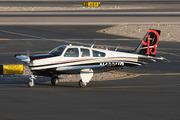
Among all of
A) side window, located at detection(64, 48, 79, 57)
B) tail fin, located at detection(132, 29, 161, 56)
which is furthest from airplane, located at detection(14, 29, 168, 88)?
tail fin, located at detection(132, 29, 161, 56)

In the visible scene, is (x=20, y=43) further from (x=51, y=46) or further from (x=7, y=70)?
(x=7, y=70)

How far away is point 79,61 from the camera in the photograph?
1977 cm

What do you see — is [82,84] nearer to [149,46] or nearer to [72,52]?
[72,52]

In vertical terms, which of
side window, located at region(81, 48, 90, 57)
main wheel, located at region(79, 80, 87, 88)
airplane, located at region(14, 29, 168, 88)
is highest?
side window, located at region(81, 48, 90, 57)

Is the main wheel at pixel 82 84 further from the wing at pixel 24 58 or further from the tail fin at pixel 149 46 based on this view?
the tail fin at pixel 149 46

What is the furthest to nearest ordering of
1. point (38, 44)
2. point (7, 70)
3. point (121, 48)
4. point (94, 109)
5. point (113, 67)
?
point (38, 44)
point (121, 48)
point (7, 70)
point (113, 67)
point (94, 109)

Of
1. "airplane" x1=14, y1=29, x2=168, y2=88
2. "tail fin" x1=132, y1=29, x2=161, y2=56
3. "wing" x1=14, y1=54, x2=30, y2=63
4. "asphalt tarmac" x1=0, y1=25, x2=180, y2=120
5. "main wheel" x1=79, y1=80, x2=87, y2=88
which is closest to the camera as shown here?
"asphalt tarmac" x1=0, y1=25, x2=180, y2=120

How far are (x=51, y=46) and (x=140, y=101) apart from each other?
24.4 meters

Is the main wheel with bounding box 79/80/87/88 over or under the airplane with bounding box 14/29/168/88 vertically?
under

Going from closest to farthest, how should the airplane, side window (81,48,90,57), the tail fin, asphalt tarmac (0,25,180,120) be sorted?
asphalt tarmac (0,25,180,120) < the airplane < side window (81,48,90,57) < the tail fin

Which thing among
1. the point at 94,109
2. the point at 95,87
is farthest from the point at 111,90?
the point at 94,109

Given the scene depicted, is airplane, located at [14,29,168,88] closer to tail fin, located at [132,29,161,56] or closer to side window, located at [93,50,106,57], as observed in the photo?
side window, located at [93,50,106,57]

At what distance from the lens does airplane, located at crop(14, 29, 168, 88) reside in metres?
19.0

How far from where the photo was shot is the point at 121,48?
38.3m
